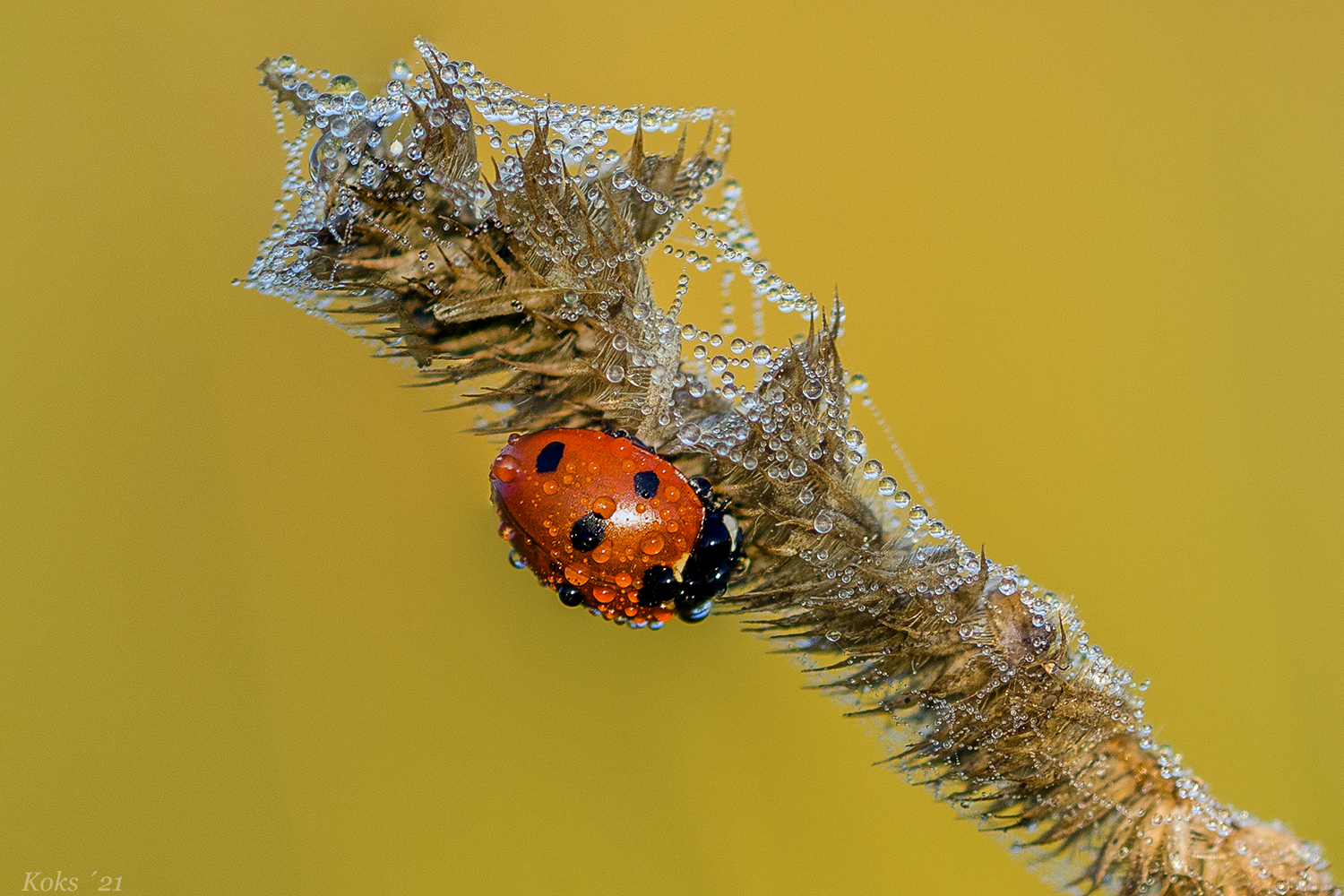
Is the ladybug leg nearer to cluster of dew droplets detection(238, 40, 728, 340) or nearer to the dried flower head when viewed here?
the dried flower head

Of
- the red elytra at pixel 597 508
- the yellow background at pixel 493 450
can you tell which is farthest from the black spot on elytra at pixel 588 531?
the yellow background at pixel 493 450

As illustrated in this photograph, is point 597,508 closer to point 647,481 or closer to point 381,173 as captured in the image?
point 647,481

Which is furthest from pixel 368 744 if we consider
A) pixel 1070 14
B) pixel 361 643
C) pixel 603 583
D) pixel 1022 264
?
pixel 1070 14

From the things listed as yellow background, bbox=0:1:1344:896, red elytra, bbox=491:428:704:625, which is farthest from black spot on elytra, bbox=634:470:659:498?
yellow background, bbox=0:1:1344:896

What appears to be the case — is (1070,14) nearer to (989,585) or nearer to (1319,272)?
(1319,272)

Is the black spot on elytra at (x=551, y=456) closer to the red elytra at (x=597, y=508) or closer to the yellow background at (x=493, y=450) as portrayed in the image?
the red elytra at (x=597, y=508)

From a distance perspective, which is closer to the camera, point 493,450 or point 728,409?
point 728,409

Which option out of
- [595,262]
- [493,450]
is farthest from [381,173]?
[493,450]
